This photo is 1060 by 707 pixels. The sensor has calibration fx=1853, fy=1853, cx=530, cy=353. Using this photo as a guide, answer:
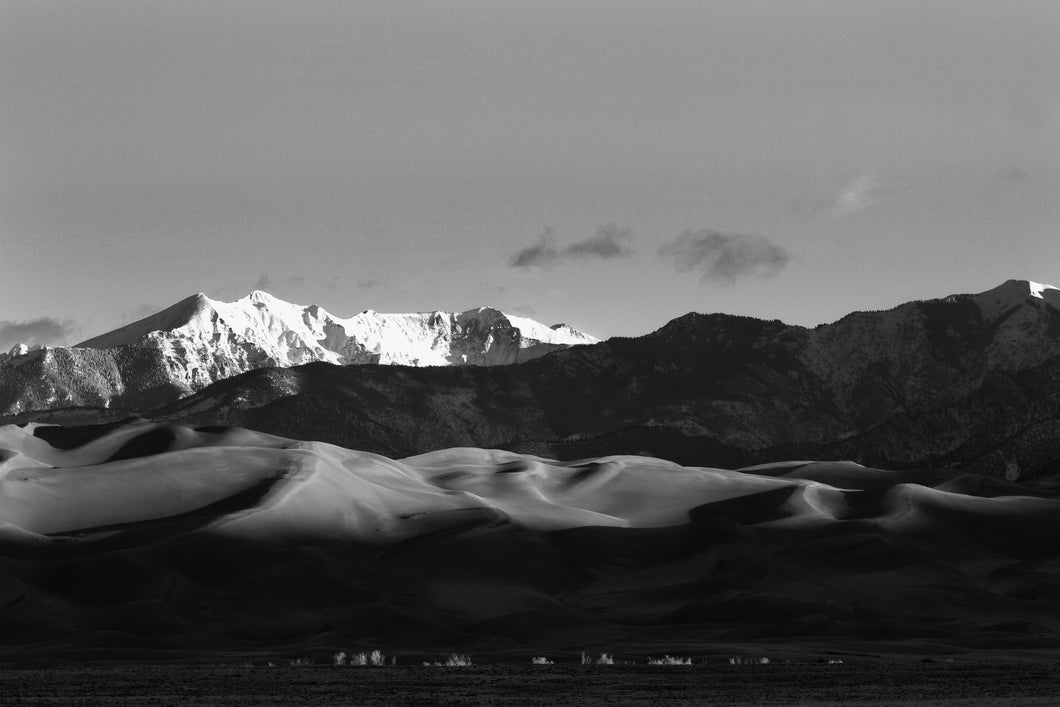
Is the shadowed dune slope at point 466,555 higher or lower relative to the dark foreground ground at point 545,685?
higher

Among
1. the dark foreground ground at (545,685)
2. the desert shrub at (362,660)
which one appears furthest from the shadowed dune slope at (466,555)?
the dark foreground ground at (545,685)

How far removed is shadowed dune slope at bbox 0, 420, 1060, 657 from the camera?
76.4 metres

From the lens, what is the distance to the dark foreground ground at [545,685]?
33.7m

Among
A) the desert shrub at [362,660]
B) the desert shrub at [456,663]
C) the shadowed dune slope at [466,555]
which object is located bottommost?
the desert shrub at [456,663]

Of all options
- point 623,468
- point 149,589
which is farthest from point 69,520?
point 623,468

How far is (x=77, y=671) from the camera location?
42.8 m

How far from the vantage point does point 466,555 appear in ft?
321

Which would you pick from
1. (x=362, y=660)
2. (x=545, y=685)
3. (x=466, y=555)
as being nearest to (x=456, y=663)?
(x=362, y=660)

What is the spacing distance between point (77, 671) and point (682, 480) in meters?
99.2

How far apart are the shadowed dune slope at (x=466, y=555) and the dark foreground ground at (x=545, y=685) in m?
16.4

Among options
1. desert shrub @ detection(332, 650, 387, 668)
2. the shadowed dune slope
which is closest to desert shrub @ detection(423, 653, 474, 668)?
desert shrub @ detection(332, 650, 387, 668)

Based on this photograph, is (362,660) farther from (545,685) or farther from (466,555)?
(466,555)

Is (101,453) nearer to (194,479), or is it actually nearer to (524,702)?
(194,479)

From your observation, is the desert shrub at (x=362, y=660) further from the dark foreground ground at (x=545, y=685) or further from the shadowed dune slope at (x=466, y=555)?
the shadowed dune slope at (x=466, y=555)
